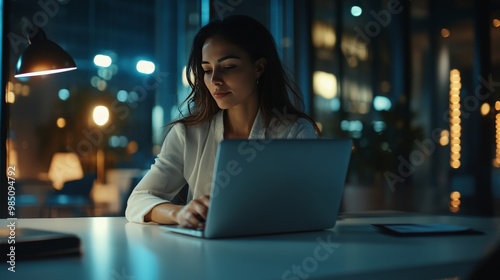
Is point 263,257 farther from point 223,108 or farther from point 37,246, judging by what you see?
point 223,108

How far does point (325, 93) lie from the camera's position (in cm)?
561

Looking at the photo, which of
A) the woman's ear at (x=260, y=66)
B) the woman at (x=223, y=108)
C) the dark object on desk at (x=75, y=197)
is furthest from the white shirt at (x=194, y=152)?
the dark object on desk at (x=75, y=197)

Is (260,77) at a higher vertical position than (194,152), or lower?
higher

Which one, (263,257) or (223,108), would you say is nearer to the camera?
(263,257)

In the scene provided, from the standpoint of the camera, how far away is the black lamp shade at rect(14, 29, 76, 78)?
2113mm

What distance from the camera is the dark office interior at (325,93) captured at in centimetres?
477

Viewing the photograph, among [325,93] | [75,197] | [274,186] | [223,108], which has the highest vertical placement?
[325,93]

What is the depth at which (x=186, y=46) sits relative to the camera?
541 centimetres

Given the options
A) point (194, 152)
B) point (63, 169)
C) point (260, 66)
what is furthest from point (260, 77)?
point (63, 169)

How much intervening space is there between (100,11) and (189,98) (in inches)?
146

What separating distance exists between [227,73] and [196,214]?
2.86 ft

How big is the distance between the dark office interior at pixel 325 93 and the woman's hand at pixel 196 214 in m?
3.49

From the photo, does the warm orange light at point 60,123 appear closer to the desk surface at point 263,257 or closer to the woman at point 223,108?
the woman at point 223,108

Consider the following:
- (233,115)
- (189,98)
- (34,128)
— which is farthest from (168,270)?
(34,128)
